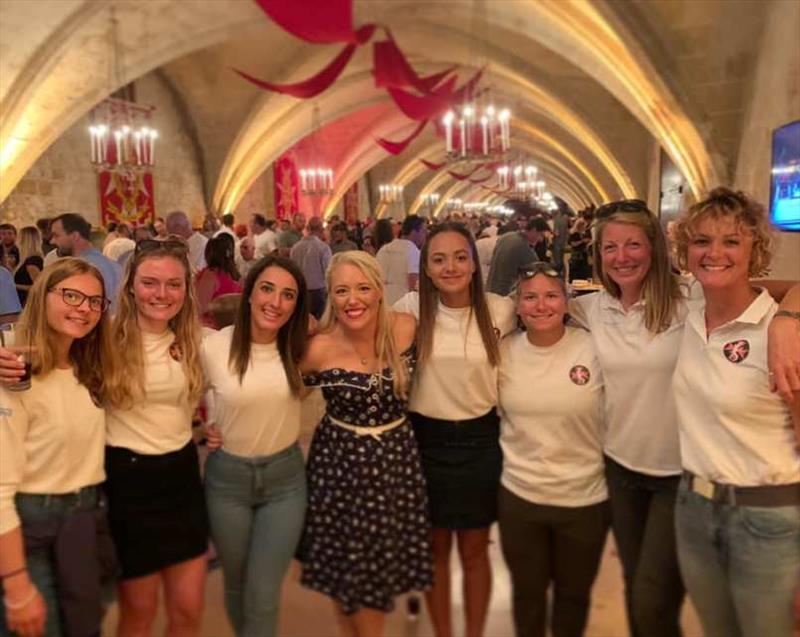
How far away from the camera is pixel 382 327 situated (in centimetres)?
227

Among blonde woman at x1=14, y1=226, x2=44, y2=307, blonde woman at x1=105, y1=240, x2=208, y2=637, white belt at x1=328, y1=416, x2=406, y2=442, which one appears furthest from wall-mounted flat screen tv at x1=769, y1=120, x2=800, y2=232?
blonde woman at x1=14, y1=226, x2=44, y2=307

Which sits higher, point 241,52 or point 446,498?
point 241,52

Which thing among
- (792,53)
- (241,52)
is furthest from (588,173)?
(792,53)

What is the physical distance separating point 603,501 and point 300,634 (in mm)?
1409

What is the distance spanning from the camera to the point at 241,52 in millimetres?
13562

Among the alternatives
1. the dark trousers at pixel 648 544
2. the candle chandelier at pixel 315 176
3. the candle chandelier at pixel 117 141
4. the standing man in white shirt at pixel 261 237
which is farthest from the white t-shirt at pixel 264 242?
the candle chandelier at pixel 315 176

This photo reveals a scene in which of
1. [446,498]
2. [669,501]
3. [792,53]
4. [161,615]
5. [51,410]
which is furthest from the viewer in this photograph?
[792,53]

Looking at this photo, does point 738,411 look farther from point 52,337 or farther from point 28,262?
point 28,262

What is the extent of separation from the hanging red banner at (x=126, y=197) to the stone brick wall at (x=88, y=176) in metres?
0.16

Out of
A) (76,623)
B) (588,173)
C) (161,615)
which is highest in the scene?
(588,173)

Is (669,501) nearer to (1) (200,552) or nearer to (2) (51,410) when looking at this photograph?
(1) (200,552)

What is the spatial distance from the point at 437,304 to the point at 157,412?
39.6 inches

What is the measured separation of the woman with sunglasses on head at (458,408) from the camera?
7.36ft

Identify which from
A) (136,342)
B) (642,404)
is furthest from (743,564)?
(136,342)
